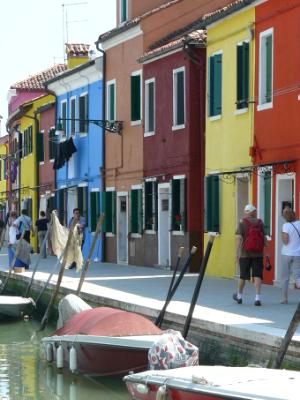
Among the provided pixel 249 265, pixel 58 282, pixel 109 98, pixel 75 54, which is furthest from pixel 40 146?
pixel 249 265

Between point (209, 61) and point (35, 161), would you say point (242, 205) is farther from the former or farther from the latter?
point (35, 161)

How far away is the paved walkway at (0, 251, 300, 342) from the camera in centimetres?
1628

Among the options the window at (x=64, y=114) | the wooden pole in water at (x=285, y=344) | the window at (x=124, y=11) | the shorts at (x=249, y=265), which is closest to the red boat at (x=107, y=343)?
the shorts at (x=249, y=265)

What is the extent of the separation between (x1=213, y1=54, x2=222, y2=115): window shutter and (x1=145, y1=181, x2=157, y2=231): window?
4.76m

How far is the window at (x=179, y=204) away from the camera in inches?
1143

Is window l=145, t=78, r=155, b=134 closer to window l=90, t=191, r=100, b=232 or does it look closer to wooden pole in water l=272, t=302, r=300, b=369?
window l=90, t=191, r=100, b=232

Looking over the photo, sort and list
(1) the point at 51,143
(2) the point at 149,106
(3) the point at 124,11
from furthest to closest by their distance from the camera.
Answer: (1) the point at 51,143 < (3) the point at 124,11 < (2) the point at 149,106

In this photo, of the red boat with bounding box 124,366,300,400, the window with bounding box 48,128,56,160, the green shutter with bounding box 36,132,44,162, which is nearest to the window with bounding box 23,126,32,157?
the green shutter with bounding box 36,132,44,162

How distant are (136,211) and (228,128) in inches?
278

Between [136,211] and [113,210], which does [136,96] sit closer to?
[136,211]

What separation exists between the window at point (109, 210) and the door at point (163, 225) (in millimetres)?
4472

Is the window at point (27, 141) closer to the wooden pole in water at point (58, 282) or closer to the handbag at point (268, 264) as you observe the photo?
the wooden pole in water at point (58, 282)

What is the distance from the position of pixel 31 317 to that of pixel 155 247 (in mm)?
5845

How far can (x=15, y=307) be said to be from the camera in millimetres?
25484
